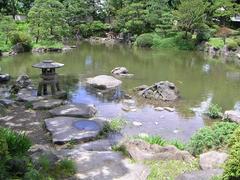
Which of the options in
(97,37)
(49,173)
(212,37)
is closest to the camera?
(49,173)

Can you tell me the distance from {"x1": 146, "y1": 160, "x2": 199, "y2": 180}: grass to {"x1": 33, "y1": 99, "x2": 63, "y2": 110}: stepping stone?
212 inches

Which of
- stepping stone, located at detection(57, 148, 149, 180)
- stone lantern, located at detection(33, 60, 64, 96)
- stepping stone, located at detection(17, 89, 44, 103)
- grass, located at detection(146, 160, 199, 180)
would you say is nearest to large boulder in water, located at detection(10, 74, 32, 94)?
stepping stone, located at detection(17, 89, 44, 103)

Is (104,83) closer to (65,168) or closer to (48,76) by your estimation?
(48,76)

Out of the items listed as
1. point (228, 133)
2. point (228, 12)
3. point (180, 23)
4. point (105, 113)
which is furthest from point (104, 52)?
point (228, 133)

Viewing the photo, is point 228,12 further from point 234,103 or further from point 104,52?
point 234,103

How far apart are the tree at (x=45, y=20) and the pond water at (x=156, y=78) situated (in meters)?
3.06

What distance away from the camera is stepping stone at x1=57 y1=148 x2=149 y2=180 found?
5.30 metres

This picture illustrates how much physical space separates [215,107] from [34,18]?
20.6m

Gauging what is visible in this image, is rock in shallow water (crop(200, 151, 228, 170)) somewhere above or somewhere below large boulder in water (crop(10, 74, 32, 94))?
above

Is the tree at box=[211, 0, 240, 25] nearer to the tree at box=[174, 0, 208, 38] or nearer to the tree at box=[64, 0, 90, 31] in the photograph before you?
the tree at box=[174, 0, 208, 38]

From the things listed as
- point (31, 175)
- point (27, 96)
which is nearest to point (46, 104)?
point (27, 96)

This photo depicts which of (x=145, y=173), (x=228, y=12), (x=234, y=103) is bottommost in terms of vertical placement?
(x=234, y=103)

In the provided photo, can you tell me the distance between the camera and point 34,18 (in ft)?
93.6

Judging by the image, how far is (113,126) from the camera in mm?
9266
